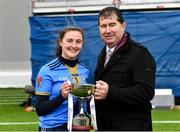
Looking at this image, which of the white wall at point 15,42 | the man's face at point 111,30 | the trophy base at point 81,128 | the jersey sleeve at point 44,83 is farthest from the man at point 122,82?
the white wall at point 15,42

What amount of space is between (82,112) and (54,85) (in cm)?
29

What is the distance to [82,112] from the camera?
307cm

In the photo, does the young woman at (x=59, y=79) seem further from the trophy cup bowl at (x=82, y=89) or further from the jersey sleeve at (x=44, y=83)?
the trophy cup bowl at (x=82, y=89)

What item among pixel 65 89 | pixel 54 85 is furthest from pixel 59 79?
pixel 65 89

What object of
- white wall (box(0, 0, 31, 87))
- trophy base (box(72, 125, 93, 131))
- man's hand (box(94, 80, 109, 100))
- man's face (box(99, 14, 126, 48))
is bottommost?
trophy base (box(72, 125, 93, 131))

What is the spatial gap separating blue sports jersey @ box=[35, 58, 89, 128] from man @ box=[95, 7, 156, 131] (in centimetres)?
23

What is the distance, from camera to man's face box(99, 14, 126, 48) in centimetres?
308

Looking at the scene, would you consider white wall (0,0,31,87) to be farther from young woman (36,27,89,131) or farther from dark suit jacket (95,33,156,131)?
dark suit jacket (95,33,156,131)

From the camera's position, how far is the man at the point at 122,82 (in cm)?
296

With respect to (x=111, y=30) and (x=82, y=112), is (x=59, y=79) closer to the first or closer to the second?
(x=82, y=112)

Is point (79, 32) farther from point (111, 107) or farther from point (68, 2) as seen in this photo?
point (68, 2)

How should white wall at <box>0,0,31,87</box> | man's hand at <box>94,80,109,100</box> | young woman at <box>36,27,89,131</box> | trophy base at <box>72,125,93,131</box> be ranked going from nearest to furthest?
man's hand at <box>94,80,109,100</box> < trophy base at <box>72,125,93,131</box> < young woman at <box>36,27,89,131</box> < white wall at <box>0,0,31,87</box>

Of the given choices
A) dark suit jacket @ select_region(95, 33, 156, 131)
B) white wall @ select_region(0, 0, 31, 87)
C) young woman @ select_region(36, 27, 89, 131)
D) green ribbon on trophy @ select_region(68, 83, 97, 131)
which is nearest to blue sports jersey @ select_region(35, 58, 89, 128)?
young woman @ select_region(36, 27, 89, 131)

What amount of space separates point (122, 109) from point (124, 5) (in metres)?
9.10
